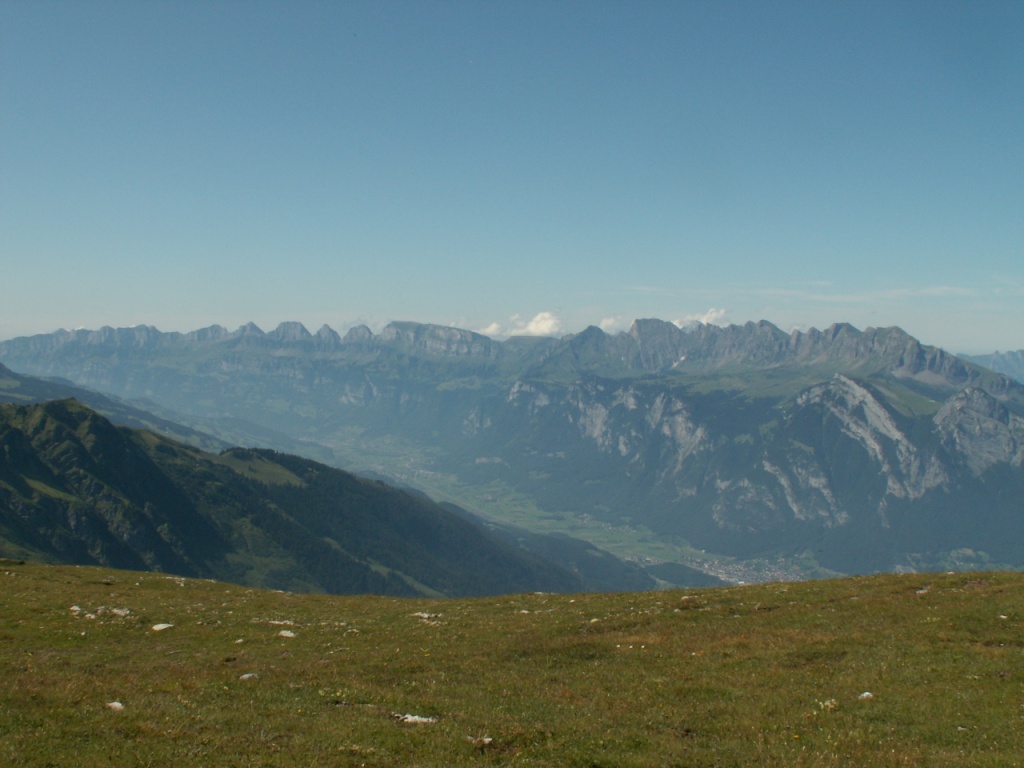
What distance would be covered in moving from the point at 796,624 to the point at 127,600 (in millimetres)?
45432

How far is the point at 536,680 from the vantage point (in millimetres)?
30797

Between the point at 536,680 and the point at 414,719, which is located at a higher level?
the point at 414,719

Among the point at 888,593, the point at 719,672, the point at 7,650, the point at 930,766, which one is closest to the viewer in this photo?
the point at 930,766

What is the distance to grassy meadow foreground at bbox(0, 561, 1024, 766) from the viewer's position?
20891 millimetres

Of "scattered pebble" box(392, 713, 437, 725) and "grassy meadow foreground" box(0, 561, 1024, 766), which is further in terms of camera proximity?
"scattered pebble" box(392, 713, 437, 725)

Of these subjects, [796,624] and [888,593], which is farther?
[888,593]

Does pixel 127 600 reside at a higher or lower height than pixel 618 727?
lower

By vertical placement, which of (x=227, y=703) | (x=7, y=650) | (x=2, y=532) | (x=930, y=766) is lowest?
(x=2, y=532)

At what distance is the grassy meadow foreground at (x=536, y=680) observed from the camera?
68.5ft

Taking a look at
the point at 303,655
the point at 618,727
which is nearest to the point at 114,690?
the point at 303,655

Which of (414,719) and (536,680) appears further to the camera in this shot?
(536,680)

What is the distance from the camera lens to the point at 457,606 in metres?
51.3

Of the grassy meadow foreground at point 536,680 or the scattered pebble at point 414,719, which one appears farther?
the scattered pebble at point 414,719

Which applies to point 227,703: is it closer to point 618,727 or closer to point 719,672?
point 618,727
